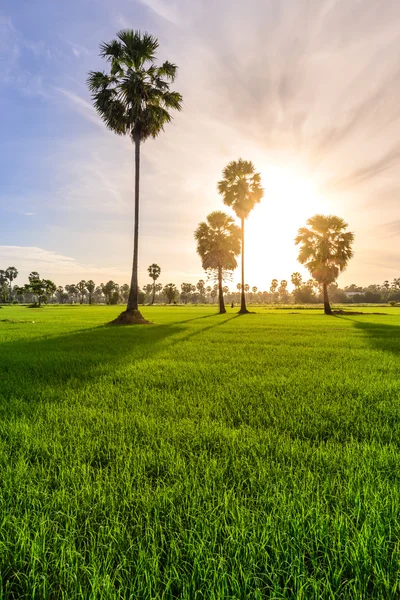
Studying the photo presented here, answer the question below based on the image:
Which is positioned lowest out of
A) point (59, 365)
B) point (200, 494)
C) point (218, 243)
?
point (59, 365)

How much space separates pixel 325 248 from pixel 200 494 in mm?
43079

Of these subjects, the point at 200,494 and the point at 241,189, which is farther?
the point at 241,189

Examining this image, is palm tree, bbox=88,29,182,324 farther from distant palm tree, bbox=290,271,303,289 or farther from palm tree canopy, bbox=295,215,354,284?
distant palm tree, bbox=290,271,303,289

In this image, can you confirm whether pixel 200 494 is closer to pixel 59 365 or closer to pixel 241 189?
pixel 59 365

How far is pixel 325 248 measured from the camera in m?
40.8

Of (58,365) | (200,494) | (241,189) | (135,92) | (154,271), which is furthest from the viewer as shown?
(154,271)

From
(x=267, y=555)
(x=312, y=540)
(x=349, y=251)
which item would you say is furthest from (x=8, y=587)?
(x=349, y=251)

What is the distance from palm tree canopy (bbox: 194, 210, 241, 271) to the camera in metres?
46.0

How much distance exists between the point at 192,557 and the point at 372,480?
1830 millimetres

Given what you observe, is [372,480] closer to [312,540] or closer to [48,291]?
[312,540]

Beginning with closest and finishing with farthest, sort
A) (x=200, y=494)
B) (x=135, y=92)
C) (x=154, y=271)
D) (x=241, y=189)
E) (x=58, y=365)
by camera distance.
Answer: (x=200, y=494) → (x=58, y=365) → (x=135, y=92) → (x=241, y=189) → (x=154, y=271)

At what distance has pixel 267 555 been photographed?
1764mm

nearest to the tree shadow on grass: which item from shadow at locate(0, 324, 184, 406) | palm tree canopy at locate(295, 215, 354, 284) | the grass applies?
Answer: shadow at locate(0, 324, 184, 406)

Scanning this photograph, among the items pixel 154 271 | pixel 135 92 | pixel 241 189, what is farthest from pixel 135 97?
pixel 154 271
